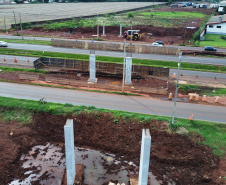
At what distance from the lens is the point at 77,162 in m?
19.2

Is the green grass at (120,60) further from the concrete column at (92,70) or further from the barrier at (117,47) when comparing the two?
the concrete column at (92,70)

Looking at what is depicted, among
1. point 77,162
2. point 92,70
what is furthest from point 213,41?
point 77,162

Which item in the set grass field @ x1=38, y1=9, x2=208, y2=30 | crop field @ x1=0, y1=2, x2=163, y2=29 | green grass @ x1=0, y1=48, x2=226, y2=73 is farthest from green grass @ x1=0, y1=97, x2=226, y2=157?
crop field @ x1=0, y1=2, x2=163, y2=29

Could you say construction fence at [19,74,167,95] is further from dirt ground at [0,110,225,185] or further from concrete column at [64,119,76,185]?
concrete column at [64,119,76,185]

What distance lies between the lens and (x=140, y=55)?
4638 centimetres

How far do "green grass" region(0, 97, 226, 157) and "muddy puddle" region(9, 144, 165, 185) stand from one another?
4573 millimetres

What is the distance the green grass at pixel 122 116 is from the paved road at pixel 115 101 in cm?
120

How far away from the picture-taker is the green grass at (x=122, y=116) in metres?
20.9

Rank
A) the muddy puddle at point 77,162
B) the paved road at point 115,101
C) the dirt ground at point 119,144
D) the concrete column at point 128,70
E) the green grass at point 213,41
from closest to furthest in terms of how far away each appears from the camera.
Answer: the muddy puddle at point 77,162 → the dirt ground at point 119,144 → the paved road at point 115,101 → the concrete column at point 128,70 → the green grass at point 213,41

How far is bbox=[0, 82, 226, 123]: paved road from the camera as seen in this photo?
24766 mm

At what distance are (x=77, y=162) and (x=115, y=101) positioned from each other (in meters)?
9.65

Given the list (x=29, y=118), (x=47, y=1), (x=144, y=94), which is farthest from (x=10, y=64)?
(x=47, y=1)

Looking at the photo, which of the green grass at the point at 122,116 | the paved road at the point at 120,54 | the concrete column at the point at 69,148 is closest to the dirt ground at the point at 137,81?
the green grass at the point at 122,116

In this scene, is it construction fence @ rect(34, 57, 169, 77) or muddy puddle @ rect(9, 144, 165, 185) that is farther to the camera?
construction fence @ rect(34, 57, 169, 77)
